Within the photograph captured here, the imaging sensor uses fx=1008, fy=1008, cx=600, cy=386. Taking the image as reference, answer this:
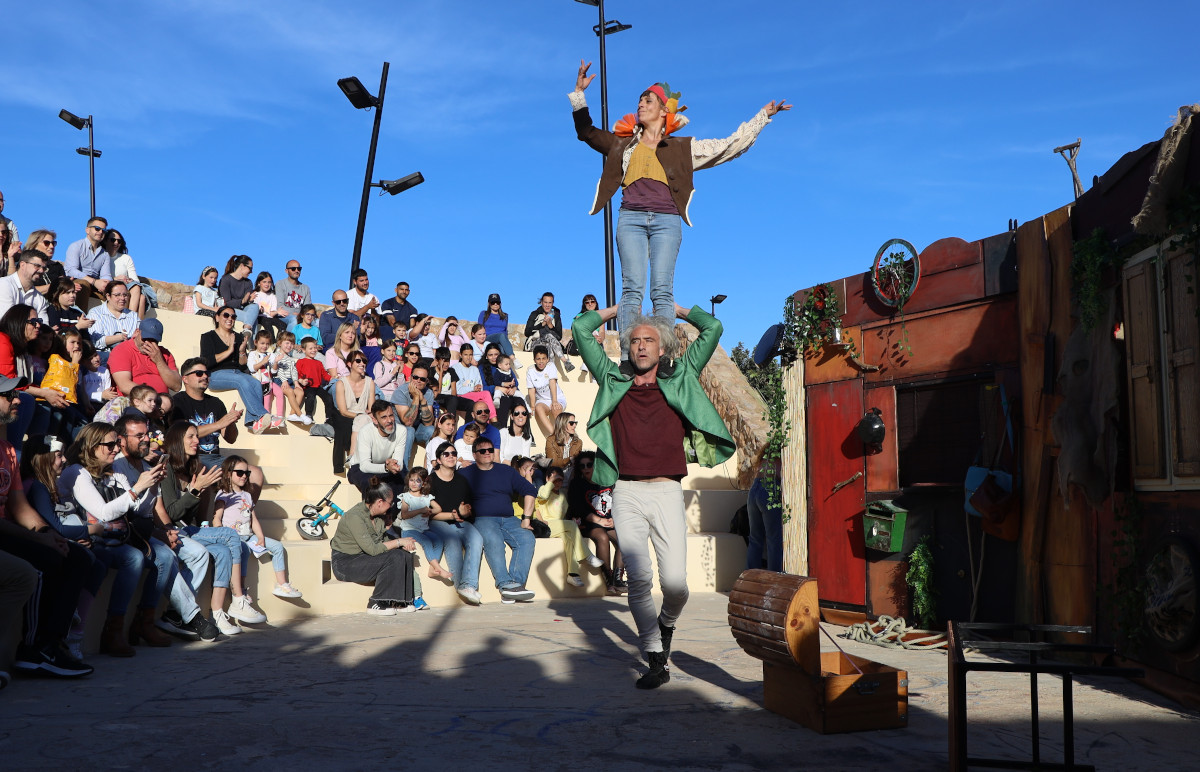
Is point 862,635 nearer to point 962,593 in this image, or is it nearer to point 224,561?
point 962,593

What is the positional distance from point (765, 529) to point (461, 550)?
284 cm

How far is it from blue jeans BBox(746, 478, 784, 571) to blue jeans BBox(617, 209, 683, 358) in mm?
2774

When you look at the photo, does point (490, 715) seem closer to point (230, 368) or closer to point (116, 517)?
point (116, 517)

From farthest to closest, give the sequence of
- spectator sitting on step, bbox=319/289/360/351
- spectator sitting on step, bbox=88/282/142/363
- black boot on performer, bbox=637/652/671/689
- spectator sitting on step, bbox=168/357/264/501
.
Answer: spectator sitting on step, bbox=319/289/360/351 < spectator sitting on step, bbox=88/282/142/363 < spectator sitting on step, bbox=168/357/264/501 < black boot on performer, bbox=637/652/671/689

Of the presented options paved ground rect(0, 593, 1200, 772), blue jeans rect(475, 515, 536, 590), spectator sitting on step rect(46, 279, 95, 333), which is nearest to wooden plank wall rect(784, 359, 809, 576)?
paved ground rect(0, 593, 1200, 772)

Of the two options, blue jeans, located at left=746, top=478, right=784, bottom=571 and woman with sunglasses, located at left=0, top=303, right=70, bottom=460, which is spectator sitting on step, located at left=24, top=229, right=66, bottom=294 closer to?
woman with sunglasses, located at left=0, top=303, right=70, bottom=460

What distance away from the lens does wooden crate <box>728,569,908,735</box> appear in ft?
14.1

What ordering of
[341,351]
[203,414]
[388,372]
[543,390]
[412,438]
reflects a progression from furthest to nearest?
[543,390] < [341,351] < [388,372] < [412,438] < [203,414]

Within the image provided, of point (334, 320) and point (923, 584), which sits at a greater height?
point (334, 320)

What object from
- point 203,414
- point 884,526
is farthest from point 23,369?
point 884,526

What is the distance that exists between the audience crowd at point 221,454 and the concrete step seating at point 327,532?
0.47ft

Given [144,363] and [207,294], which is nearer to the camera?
[144,363]

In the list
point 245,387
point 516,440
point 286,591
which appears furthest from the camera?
point 516,440

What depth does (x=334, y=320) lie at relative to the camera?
43.8 feet
